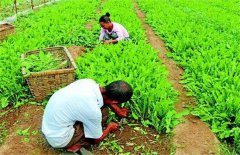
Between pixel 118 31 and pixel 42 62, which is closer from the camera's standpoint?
pixel 42 62

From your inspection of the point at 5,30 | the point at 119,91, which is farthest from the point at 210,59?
the point at 5,30

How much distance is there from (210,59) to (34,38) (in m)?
4.41

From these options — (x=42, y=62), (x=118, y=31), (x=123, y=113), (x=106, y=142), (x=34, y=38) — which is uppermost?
(x=118, y=31)

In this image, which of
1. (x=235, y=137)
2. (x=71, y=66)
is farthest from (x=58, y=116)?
(x=235, y=137)

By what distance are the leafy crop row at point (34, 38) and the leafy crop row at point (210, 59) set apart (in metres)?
2.43

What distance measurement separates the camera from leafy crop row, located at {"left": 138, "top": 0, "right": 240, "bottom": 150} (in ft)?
16.3

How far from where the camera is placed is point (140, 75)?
6.03 meters

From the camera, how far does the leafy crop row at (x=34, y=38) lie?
5.76 metres

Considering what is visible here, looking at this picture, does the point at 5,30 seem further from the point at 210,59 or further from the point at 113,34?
the point at 210,59

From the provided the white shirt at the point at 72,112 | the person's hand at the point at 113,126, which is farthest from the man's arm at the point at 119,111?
the white shirt at the point at 72,112

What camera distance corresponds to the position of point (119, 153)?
14.4 ft

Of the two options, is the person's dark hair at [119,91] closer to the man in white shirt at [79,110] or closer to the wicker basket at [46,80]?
the man in white shirt at [79,110]

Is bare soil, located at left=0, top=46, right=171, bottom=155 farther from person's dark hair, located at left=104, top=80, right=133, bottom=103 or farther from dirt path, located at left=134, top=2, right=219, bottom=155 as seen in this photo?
person's dark hair, located at left=104, top=80, right=133, bottom=103

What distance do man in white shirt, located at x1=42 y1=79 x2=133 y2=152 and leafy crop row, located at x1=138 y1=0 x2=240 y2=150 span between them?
1.69m
